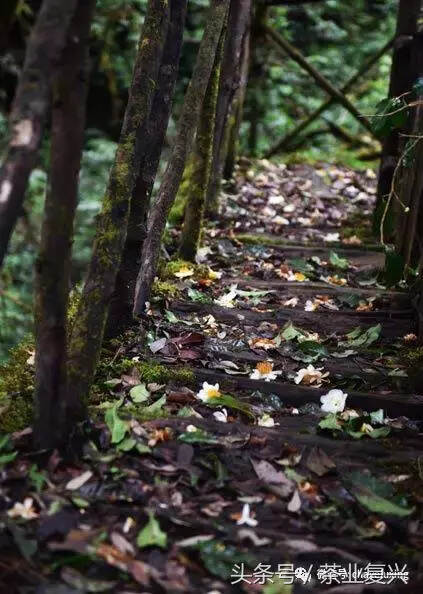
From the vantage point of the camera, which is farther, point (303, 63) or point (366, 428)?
point (303, 63)

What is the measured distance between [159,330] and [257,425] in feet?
3.49

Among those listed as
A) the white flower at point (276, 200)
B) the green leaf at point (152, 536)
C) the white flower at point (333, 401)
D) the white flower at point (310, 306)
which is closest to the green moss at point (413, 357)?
the white flower at point (333, 401)

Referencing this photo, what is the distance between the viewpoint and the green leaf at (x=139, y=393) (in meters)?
3.12

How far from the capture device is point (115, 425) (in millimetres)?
2652

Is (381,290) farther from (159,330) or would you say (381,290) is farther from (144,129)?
(144,129)

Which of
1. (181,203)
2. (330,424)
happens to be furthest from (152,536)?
(181,203)

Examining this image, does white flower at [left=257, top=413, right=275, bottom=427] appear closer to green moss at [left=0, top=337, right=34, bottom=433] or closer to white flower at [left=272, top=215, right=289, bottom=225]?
green moss at [left=0, top=337, right=34, bottom=433]

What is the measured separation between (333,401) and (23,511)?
1.49 m

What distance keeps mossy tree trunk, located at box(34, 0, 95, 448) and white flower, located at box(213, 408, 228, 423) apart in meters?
0.69

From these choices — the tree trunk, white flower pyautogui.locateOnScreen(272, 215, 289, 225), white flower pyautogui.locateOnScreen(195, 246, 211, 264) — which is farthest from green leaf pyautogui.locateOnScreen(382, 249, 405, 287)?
white flower pyautogui.locateOnScreen(272, 215, 289, 225)

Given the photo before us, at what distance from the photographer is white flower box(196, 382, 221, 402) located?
3.14 metres

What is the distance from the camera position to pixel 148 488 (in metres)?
2.43

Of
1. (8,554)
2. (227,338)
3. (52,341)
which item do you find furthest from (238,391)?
(8,554)

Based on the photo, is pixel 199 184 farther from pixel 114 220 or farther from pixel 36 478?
pixel 36 478
